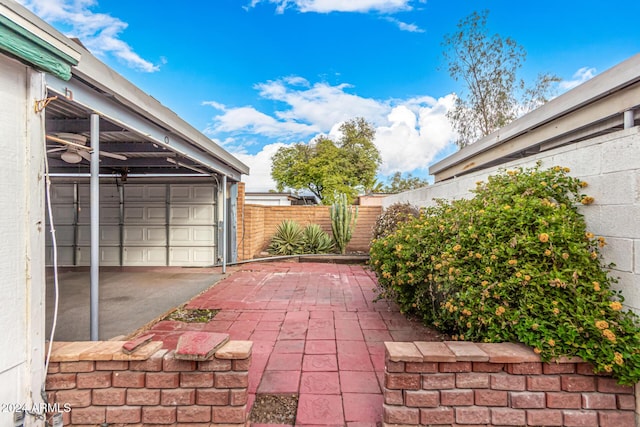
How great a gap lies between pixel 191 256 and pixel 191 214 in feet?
3.44

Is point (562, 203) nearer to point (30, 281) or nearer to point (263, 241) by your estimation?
point (30, 281)

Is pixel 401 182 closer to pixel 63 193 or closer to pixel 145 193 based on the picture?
pixel 145 193

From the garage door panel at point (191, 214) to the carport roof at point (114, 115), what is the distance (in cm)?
145

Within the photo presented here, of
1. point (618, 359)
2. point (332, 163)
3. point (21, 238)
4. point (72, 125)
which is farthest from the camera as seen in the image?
point (332, 163)

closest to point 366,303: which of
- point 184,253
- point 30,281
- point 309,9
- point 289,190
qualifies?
point 30,281

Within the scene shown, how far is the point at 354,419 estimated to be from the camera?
2041 mm

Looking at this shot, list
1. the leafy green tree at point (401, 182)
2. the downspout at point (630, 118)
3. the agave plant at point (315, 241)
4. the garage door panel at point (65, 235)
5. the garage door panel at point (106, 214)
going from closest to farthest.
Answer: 1. the downspout at point (630, 118)
2. the garage door panel at point (65, 235)
3. the garage door panel at point (106, 214)
4. the agave plant at point (315, 241)
5. the leafy green tree at point (401, 182)

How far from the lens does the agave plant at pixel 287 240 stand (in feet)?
29.8

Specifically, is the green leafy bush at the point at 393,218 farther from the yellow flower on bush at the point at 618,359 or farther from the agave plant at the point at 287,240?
the yellow flower on bush at the point at 618,359

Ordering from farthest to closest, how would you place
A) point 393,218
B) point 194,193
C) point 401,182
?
point 401,182 → point 194,193 → point 393,218

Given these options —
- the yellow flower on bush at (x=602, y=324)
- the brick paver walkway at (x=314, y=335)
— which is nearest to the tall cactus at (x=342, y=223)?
the brick paver walkway at (x=314, y=335)

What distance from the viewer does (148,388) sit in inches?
74.0

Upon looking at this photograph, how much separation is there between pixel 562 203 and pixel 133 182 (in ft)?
28.0

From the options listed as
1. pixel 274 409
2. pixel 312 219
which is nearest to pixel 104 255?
pixel 312 219
